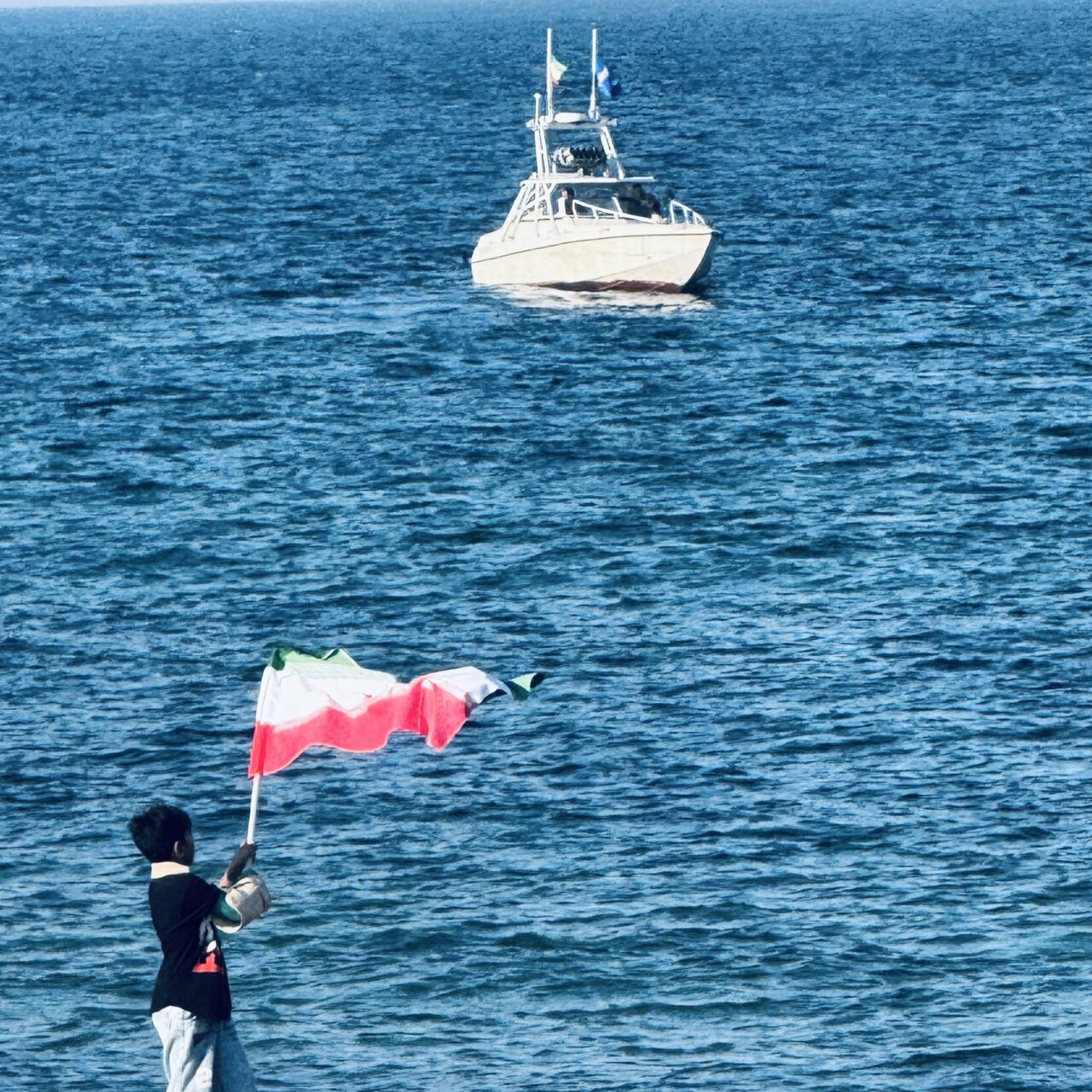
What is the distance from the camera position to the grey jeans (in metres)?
13.5

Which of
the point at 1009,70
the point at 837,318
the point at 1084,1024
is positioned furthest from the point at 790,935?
the point at 1009,70

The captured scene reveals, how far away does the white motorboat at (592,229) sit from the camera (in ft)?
172

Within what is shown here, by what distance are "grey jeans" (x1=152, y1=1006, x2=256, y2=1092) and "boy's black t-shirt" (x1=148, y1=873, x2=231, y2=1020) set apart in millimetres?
78

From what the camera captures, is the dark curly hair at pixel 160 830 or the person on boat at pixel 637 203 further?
the person on boat at pixel 637 203

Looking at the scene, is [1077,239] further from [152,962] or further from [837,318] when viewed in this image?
[152,962]

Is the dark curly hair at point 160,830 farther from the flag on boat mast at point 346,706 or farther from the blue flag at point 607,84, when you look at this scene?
Result: the blue flag at point 607,84

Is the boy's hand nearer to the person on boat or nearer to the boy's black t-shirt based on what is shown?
the boy's black t-shirt

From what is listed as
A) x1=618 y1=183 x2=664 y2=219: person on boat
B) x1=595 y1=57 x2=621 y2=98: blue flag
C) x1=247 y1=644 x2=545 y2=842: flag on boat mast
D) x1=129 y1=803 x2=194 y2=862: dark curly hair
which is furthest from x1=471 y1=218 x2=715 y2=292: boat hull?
x1=129 y1=803 x2=194 y2=862: dark curly hair

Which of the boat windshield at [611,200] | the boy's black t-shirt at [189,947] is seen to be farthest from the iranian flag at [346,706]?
the boat windshield at [611,200]

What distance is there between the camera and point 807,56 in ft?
526

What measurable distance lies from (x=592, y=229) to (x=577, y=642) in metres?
23.8

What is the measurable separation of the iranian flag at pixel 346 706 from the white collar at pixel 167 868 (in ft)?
3.68

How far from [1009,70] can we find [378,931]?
121 m

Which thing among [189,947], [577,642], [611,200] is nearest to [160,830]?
[189,947]
